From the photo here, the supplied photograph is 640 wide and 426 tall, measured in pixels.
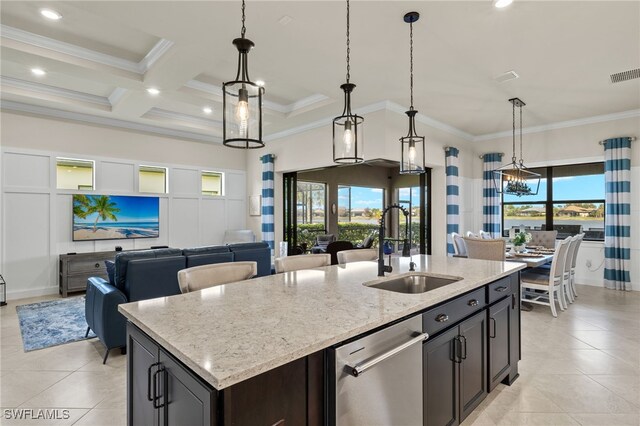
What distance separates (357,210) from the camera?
1100 cm

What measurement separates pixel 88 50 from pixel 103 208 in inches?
119

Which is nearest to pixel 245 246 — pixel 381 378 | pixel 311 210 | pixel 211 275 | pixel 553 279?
pixel 211 275

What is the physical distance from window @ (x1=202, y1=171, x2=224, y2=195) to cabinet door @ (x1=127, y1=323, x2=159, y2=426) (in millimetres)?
6126

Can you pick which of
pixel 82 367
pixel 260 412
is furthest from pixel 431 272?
pixel 82 367

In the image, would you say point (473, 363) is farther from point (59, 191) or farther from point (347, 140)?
point (59, 191)

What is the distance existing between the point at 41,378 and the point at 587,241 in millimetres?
7912

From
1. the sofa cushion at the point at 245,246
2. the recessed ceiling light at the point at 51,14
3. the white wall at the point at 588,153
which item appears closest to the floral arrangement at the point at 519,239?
the white wall at the point at 588,153

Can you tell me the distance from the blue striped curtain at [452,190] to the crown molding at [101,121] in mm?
4883

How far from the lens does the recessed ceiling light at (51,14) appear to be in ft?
9.95

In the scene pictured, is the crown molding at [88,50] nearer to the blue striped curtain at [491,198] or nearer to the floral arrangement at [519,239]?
the floral arrangement at [519,239]

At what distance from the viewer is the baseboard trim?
5.18 m

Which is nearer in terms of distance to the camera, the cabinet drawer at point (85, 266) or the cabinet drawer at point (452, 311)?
the cabinet drawer at point (452, 311)

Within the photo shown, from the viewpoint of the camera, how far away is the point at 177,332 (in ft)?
4.17

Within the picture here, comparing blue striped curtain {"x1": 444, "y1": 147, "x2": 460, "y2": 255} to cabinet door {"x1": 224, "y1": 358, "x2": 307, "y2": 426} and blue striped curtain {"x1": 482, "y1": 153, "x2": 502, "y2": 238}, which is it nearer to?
blue striped curtain {"x1": 482, "y1": 153, "x2": 502, "y2": 238}
